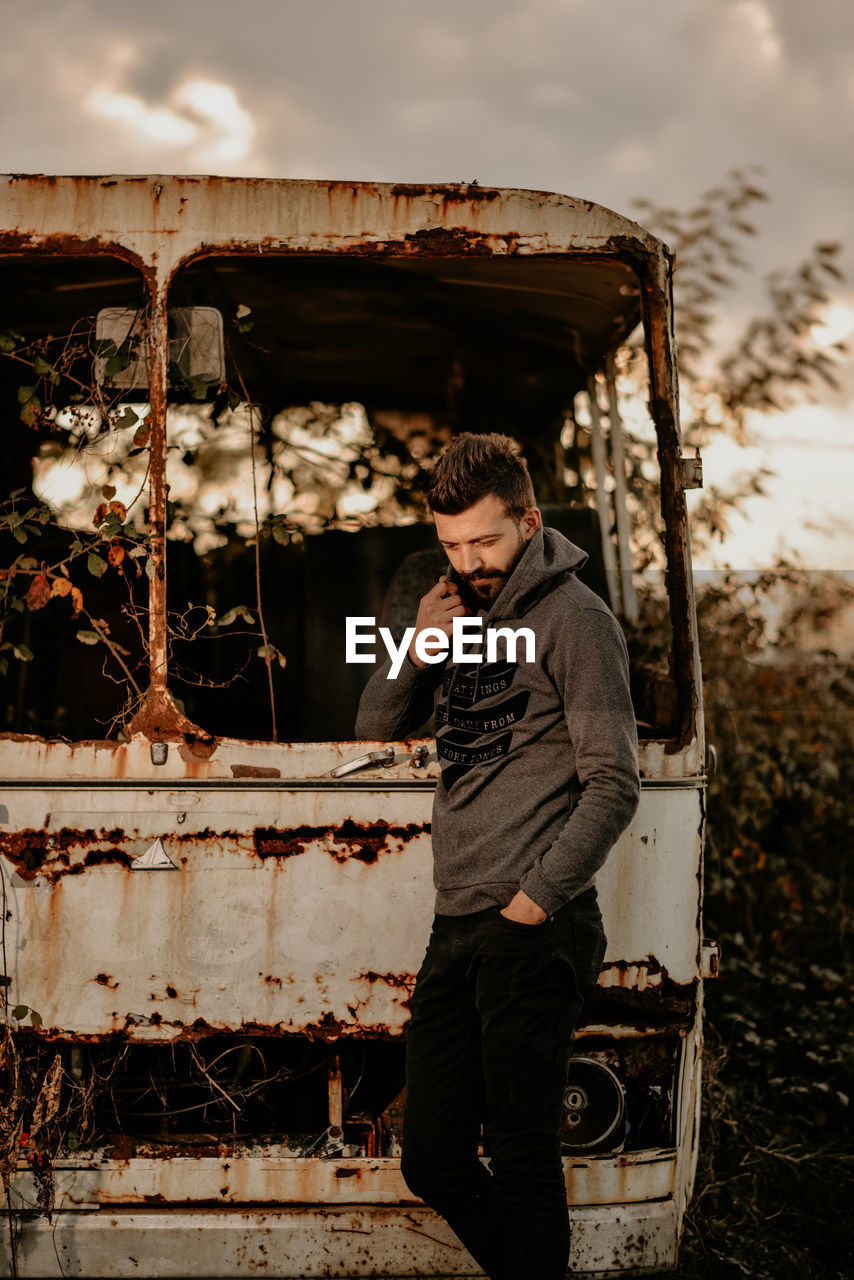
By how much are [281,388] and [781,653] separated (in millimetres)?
2872

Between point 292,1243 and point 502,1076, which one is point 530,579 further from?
point 292,1243

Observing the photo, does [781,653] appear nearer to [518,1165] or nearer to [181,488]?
[181,488]

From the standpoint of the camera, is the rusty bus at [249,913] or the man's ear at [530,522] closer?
the man's ear at [530,522]

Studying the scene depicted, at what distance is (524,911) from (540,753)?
11.1 inches

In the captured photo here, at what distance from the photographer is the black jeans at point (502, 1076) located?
1962 millimetres

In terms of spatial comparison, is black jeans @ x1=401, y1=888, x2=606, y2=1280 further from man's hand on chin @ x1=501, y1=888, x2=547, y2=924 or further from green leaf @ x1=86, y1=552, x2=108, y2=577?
green leaf @ x1=86, y1=552, x2=108, y2=577

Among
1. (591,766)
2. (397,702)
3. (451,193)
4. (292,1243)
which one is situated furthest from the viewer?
(451,193)

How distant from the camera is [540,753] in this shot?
79.3 inches

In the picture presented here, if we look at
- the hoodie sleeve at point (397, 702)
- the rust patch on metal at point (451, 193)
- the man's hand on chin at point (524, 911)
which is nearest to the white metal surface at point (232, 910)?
the hoodie sleeve at point (397, 702)

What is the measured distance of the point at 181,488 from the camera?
15.9 ft

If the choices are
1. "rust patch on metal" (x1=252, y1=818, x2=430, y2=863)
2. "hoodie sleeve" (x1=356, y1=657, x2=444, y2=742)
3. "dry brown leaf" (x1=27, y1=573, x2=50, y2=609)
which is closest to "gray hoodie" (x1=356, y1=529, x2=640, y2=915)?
"hoodie sleeve" (x1=356, y1=657, x2=444, y2=742)

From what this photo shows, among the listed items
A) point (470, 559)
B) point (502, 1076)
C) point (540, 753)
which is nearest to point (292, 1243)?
point (502, 1076)

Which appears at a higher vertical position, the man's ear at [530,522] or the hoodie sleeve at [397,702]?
the man's ear at [530,522]

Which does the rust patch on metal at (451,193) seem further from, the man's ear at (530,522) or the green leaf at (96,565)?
the green leaf at (96,565)
